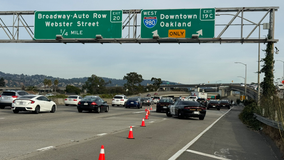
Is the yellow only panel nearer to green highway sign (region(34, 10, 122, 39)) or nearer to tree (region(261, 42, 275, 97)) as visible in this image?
green highway sign (region(34, 10, 122, 39))

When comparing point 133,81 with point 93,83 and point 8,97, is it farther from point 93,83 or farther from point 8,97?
point 8,97

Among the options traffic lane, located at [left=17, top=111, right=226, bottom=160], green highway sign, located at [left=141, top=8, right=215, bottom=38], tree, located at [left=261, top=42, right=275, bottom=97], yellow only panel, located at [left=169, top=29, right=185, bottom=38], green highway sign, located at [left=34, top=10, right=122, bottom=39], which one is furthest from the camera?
green highway sign, located at [left=34, top=10, right=122, bottom=39]

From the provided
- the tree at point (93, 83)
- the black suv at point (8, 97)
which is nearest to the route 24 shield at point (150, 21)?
the black suv at point (8, 97)

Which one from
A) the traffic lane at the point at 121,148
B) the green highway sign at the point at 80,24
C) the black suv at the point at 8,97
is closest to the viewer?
the traffic lane at the point at 121,148

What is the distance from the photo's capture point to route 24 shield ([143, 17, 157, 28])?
2758cm

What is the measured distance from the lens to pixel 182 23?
27.1 m

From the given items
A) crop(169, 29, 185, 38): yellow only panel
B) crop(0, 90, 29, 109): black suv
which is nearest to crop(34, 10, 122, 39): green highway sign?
crop(169, 29, 185, 38): yellow only panel

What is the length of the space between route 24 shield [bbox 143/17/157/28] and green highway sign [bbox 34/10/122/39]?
2.21 metres

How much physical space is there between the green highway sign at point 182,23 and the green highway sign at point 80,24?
3111 millimetres

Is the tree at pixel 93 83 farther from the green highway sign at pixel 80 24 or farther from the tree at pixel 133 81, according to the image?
the green highway sign at pixel 80 24

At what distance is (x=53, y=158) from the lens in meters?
8.11

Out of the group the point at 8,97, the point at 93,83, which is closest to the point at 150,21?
the point at 8,97

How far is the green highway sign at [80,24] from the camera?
28.2 meters

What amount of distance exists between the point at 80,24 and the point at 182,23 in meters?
8.71
